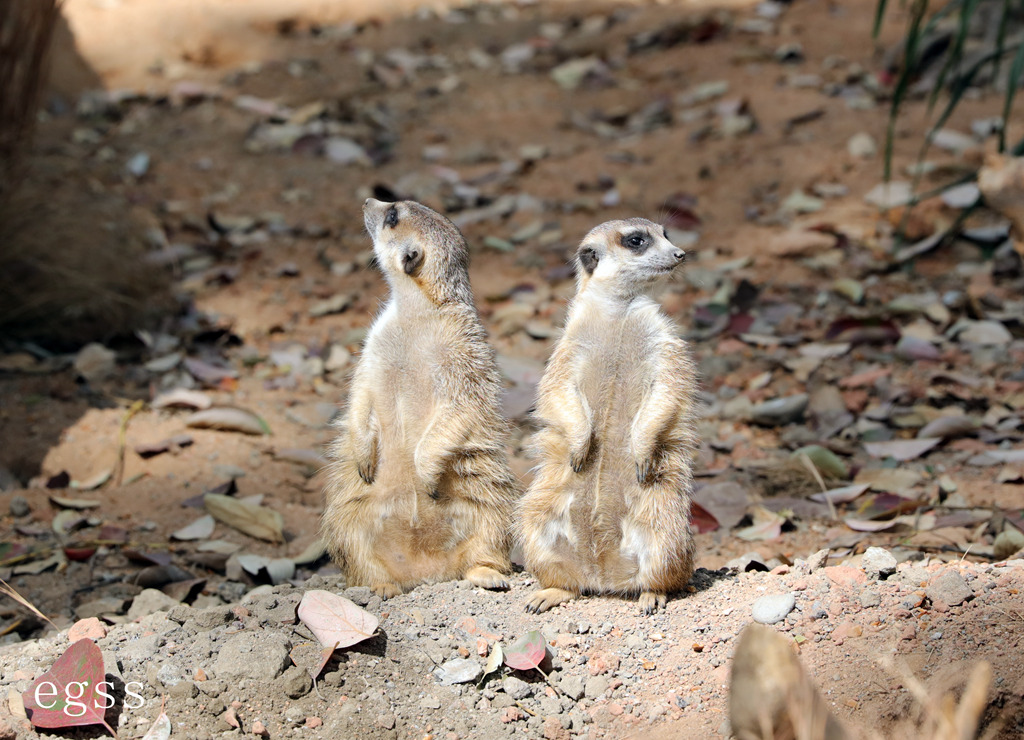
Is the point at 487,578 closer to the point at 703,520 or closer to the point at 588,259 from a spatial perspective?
the point at 588,259

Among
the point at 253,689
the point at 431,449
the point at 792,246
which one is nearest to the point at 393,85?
the point at 792,246

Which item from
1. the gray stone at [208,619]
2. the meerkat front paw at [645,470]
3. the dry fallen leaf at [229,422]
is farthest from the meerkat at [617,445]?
the dry fallen leaf at [229,422]

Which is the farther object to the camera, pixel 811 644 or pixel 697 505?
pixel 697 505

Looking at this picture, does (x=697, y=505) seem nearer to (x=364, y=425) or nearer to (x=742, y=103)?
(x=364, y=425)

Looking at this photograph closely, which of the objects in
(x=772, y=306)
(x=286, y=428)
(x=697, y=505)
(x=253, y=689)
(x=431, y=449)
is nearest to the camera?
(x=253, y=689)

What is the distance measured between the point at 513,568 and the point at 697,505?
0.75 meters

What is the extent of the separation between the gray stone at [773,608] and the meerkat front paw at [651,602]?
Answer: 0.70 ft

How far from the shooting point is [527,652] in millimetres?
2154

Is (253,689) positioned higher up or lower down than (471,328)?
lower down

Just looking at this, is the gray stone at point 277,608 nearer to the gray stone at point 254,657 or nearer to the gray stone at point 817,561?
the gray stone at point 254,657

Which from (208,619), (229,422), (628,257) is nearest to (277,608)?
(208,619)

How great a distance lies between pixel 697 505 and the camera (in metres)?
3.23

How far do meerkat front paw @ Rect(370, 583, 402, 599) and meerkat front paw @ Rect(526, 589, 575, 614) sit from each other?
0.34m

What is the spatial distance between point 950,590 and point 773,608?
371mm
